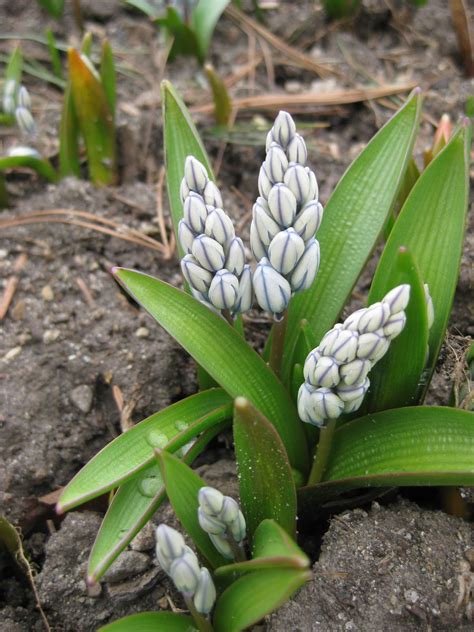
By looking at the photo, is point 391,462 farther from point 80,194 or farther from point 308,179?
point 80,194

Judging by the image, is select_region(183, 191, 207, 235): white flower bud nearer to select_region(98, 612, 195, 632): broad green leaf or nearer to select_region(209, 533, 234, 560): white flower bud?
select_region(209, 533, 234, 560): white flower bud

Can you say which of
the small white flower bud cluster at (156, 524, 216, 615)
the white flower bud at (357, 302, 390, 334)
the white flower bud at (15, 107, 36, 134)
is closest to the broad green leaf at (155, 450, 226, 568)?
the small white flower bud cluster at (156, 524, 216, 615)

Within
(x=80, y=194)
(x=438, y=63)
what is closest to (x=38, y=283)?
(x=80, y=194)

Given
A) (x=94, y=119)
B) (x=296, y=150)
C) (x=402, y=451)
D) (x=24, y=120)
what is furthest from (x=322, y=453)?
(x=24, y=120)

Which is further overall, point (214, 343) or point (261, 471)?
point (214, 343)

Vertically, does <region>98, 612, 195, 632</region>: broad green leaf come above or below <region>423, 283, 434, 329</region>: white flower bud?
below

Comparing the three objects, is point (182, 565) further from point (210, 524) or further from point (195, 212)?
point (195, 212)
